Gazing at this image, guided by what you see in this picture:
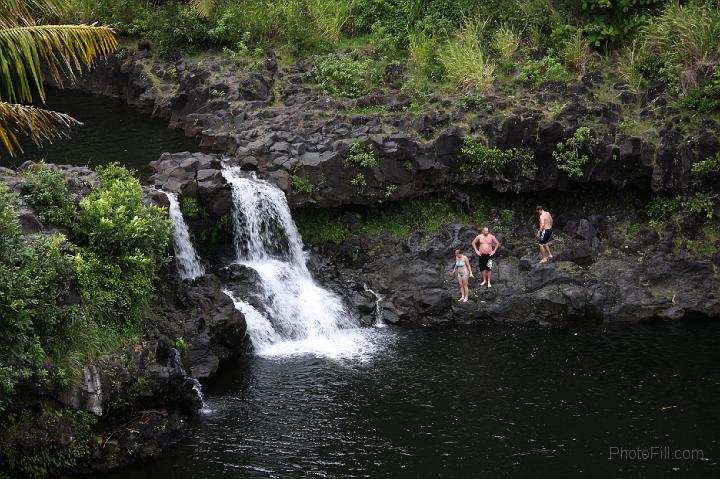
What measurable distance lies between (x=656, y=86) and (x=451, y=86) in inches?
288

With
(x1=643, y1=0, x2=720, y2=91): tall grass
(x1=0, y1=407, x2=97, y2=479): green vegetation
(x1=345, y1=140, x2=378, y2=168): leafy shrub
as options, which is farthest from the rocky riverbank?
(x1=0, y1=407, x2=97, y2=479): green vegetation

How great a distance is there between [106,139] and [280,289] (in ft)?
36.4

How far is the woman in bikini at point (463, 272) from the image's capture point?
86.4 feet

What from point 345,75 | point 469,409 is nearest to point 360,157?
point 345,75

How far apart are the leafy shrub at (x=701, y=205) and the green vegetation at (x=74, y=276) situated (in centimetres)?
1715

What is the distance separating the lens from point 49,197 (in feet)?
66.9

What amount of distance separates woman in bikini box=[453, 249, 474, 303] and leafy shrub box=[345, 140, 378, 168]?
13.5 ft

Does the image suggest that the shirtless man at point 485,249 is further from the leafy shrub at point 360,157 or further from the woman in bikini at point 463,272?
the leafy shrub at point 360,157

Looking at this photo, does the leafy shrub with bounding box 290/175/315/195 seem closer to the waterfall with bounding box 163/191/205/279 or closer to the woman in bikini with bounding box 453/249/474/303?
the waterfall with bounding box 163/191/205/279

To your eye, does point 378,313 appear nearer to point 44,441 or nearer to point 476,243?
point 476,243

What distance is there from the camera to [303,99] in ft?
105

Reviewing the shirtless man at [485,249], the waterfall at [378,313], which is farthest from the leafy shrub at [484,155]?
the waterfall at [378,313]

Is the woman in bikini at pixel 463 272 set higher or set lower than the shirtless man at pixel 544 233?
lower

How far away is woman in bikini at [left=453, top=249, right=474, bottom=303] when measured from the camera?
26.3 meters
